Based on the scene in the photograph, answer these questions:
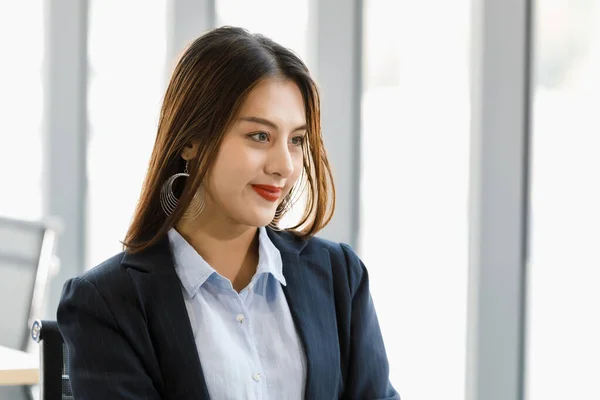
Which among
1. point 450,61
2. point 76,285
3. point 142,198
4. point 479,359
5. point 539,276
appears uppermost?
point 450,61

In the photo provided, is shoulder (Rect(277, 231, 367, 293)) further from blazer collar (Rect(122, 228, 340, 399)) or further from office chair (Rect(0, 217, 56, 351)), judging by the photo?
office chair (Rect(0, 217, 56, 351))

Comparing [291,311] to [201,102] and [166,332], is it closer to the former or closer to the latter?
[166,332]

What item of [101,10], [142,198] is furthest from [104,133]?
[142,198]

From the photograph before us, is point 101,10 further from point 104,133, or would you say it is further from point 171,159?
point 171,159

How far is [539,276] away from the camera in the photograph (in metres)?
3.65

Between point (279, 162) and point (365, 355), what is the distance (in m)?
0.34

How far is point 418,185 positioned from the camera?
3.88 m

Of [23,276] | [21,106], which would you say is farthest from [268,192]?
[21,106]

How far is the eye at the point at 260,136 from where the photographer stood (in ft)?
4.94

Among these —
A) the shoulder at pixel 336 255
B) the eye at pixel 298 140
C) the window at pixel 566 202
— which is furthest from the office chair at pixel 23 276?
the window at pixel 566 202

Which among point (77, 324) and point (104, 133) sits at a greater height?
point (104, 133)

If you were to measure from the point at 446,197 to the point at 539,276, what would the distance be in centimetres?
46

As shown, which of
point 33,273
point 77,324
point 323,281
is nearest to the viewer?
point 77,324

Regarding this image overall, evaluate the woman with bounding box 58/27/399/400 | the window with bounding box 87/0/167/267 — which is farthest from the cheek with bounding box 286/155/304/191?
the window with bounding box 87/0/167/267
